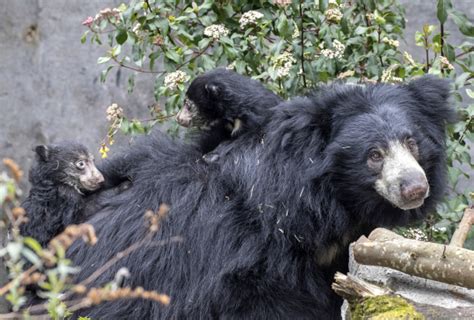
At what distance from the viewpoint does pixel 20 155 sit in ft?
26.7

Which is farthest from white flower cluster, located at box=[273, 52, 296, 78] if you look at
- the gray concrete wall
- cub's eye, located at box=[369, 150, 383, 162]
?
the gray concrete wall

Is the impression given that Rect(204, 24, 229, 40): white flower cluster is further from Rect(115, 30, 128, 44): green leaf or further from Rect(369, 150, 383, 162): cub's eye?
Rect(369, 150, 383, 162): cub's eye

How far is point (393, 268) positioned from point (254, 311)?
95cm

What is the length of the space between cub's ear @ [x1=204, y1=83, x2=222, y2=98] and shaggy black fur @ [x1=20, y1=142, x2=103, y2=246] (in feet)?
2.62

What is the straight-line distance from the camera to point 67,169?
4934 millimetres

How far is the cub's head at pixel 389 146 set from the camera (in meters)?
4.04

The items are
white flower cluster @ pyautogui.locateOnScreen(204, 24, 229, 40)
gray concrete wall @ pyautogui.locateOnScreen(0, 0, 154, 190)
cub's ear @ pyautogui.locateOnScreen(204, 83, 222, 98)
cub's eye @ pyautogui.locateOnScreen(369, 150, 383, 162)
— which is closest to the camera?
cub's eye @ pyautogui.locateOnScreen(369, 150, 383, 162)

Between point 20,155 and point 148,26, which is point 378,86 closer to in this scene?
point 148,26

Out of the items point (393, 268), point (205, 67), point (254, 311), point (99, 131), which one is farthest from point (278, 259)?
point (99, 131)

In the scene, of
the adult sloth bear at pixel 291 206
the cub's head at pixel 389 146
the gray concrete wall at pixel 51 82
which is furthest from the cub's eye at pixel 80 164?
the gray concrete wall at pixel 51 82

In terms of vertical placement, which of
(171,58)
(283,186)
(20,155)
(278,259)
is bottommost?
(20,155)

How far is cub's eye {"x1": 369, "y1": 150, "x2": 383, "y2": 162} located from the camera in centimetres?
414

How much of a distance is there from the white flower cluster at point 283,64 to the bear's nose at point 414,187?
152 cm

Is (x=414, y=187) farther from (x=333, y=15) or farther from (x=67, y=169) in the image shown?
(x=67, y=169)
